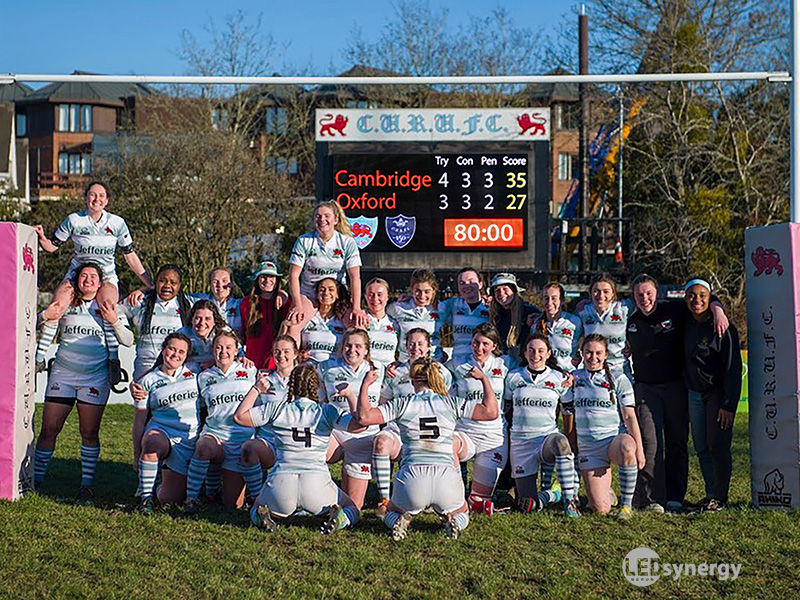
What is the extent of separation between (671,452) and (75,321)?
4.60m

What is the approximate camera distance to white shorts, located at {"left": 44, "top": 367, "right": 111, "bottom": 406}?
25.6 ft

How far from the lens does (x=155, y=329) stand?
25.7ft

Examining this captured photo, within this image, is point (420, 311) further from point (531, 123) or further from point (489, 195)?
point (531, 123)

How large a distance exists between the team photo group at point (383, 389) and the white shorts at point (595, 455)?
0.5 inches

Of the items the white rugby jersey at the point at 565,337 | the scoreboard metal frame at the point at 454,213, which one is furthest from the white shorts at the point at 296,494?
the scoreboard metal frame at the point at 454,213

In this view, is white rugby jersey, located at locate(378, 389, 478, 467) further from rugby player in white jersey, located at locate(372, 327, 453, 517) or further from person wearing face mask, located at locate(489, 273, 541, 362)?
person wearing face mask, located at locate(489, 273, 541, 362)

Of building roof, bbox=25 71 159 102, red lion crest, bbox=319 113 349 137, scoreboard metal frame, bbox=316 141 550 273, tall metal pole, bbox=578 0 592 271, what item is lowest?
scoreboard metal frame, bbox=316 141 550 273

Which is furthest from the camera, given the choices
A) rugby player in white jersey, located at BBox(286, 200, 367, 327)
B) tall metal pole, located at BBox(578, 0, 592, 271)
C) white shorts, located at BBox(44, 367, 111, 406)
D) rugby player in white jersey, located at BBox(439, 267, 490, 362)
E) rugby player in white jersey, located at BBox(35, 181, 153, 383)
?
tall metal pole, located at BBox(578, 0, 592, 271)

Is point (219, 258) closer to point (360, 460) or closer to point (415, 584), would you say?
point (360, 460)

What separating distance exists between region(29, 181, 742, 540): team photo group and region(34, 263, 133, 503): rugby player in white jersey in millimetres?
12

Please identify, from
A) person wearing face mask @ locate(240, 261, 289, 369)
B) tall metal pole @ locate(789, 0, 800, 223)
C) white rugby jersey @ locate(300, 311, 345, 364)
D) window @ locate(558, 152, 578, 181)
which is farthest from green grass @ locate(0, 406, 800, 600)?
window @ locate(558, 152, 578, 181)

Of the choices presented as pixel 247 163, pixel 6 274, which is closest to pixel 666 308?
pixel 6 274

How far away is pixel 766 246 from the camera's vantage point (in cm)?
760

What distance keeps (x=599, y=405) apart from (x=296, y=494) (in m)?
2.26
